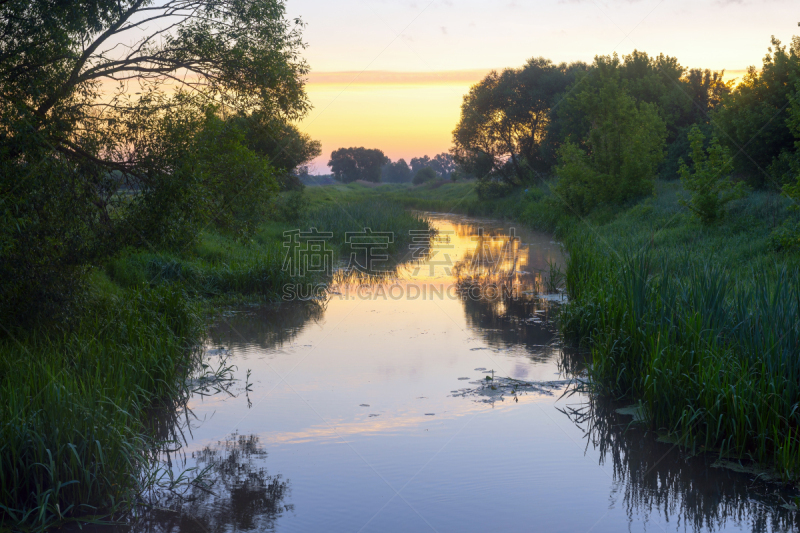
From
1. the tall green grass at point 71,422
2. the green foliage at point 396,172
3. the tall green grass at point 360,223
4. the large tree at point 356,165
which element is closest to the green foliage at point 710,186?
the tall green grass at point 360,223

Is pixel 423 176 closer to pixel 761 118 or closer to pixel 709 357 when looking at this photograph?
pixel 761 118

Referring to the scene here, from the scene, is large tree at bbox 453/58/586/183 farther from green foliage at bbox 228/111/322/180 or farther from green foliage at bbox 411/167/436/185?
green foliage at bbox 411/167/436/185

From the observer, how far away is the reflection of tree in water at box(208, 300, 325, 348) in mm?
9648

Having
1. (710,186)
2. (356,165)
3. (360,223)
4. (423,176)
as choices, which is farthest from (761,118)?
(356,165)

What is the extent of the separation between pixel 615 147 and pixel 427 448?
19454mm

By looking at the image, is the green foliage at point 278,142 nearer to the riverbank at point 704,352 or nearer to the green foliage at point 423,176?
the riverbank at point 704,352

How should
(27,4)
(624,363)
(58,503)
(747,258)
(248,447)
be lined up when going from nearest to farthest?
(58,503) → (248,447) → (27,4) → (624,363) → (747,258)

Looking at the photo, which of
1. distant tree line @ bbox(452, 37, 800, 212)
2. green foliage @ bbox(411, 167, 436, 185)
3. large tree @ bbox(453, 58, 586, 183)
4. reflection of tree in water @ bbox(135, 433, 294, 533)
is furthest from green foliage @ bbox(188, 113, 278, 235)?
green foliage @ bbox(411, 167, 436, 185)

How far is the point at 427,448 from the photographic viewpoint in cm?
572

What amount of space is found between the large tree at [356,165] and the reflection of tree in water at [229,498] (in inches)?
3777

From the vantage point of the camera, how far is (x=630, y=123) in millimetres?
22328

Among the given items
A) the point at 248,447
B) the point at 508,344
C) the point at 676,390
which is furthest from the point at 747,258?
the point at 248,447

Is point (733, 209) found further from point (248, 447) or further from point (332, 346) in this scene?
point (248, 447)

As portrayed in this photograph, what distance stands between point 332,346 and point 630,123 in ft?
55.8
